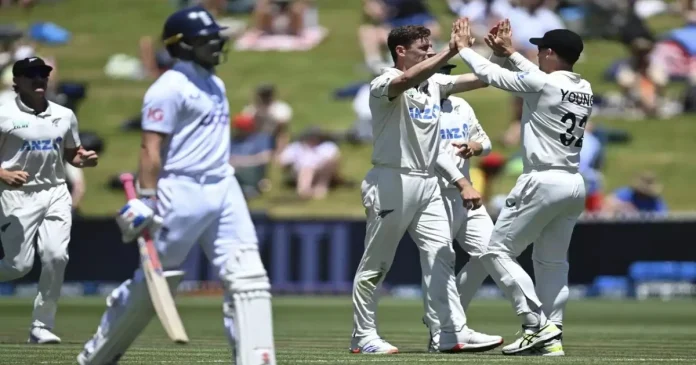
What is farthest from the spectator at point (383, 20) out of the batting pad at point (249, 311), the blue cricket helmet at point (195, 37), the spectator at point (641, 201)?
the batting pad at point (249, 311)

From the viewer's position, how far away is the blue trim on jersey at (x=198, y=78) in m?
8.01

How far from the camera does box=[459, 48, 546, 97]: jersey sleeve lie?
396 inches

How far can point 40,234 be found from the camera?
11.9m

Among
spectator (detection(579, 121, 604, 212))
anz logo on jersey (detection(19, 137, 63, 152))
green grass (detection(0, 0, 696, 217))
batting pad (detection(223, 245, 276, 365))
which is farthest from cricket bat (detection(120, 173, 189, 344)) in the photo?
green grass (detection(0, 0, 696, 217))

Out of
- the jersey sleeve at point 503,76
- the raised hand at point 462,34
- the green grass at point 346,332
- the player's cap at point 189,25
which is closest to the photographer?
the player's cap at point 189,25

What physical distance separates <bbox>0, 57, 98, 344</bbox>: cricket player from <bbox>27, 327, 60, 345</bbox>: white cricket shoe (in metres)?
0.12

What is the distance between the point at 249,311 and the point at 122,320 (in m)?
0.73

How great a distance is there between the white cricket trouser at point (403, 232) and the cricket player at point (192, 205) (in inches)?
103

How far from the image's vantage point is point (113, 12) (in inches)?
1272

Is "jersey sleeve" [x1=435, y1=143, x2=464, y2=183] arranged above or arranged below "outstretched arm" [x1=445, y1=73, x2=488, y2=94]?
Result: below

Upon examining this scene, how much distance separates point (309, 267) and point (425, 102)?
1110cm

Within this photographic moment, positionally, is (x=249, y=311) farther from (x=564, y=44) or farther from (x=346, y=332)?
(x=346, y=332)

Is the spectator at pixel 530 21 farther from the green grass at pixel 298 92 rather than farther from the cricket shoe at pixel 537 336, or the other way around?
the cricket shoe at pixel 537 336

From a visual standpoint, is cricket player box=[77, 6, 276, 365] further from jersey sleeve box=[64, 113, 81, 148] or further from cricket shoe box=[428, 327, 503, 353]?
jersey sleeve box=[64, 113, 81, 148]
